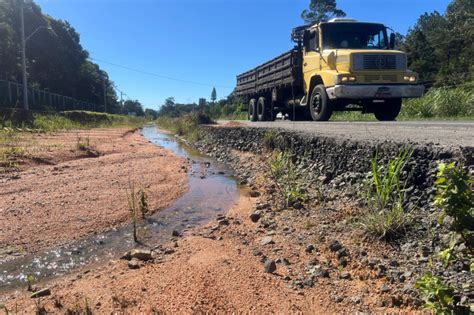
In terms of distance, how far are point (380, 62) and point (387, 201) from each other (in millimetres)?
7711

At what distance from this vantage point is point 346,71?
10.5 m

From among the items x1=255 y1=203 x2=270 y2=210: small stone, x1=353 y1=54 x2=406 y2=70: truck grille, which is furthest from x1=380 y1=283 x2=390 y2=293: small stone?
x1=353 y1=54 x2=406 y2=70: truck grille

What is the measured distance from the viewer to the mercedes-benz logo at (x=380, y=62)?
1054 centimetres

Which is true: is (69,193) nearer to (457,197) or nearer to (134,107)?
(457,197)

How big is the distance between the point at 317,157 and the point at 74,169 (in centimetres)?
539

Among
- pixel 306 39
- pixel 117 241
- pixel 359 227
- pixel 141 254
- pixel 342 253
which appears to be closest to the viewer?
pixel 342 253

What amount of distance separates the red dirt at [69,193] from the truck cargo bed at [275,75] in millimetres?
5236

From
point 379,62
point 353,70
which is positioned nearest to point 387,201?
point 353,70

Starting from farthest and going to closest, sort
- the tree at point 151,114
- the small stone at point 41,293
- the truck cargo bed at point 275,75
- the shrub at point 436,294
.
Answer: the tree at point 151,114, the truck cargo bed at point 275,75, the small stone at point 41,293, the shrub at point 436,294

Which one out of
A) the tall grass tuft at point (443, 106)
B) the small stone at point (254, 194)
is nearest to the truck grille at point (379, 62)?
the tall grass tuft at point (443, 106)

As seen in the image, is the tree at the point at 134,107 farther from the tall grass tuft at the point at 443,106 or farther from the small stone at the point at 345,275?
the small stone at the point at 345,275

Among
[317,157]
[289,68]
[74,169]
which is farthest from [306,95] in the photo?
[74,169]

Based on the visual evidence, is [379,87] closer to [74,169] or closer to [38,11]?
[74,169]

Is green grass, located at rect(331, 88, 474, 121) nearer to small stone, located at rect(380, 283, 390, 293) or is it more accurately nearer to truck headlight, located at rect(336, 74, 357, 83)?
truck headlight, located at rect(336, 74, 357, 83)
